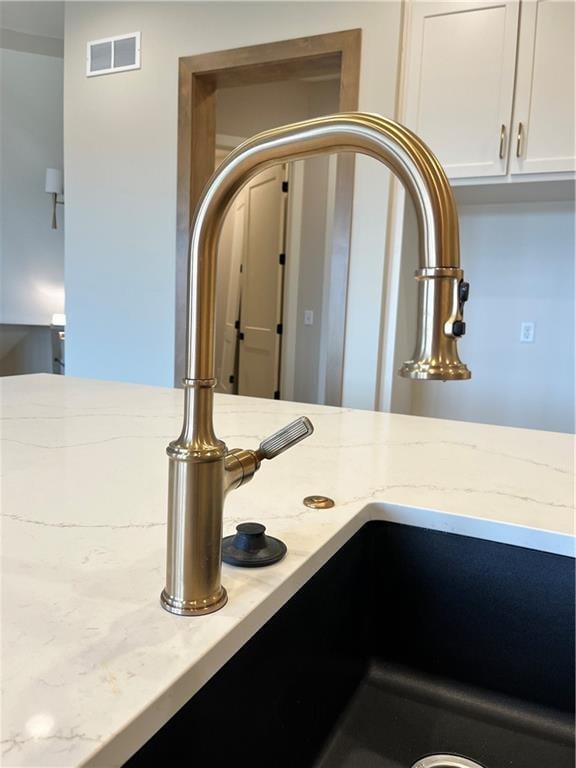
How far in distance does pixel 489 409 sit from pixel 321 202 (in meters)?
2.02

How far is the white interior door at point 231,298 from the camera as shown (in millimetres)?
4910

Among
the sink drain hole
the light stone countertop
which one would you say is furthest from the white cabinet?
the sink drain hole

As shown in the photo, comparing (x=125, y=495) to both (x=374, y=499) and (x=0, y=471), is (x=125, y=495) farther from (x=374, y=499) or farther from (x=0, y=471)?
(x=374, y=499)

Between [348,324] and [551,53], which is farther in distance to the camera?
[348,324]

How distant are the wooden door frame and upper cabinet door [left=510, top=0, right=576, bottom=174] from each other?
72cm

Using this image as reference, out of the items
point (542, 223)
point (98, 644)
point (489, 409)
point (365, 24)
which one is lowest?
point (489, 409)

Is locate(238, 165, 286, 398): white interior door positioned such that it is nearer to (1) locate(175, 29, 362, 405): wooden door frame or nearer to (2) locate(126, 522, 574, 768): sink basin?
(1) locate(175, 29, 362, 405): wooden door frame

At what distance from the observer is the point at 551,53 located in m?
2.35

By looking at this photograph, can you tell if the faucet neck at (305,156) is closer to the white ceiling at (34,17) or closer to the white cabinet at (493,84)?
the white cabinet at (493,84)

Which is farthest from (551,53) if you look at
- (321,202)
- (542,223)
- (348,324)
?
(321,202)

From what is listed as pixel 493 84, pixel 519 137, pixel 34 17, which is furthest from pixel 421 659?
pixel 34 17

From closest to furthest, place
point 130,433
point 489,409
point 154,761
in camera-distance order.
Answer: point 154,761, point 130,433, point 489,409

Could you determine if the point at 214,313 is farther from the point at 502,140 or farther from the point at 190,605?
the point at 502,140

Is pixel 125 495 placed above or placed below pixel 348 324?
below
